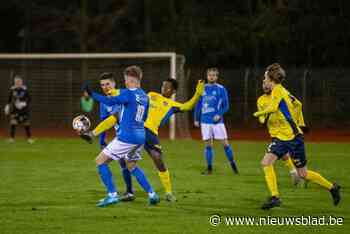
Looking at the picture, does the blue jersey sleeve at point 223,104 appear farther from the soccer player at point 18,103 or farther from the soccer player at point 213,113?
the soccer player at point 18,103

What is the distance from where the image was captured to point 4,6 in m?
43.2

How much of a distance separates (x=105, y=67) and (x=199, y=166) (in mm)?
15276

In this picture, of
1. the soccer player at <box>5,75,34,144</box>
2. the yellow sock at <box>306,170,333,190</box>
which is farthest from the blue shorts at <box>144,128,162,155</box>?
the soccer player at <box>5,75,34,144</box>

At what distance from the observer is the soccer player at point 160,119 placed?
1216 centimetres

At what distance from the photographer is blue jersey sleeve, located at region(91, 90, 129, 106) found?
1102cm

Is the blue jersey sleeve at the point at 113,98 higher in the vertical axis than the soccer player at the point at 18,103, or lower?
higher

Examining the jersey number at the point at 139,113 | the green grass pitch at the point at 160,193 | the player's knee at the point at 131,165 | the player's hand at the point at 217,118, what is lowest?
the green grass pitch at the point at 160,193

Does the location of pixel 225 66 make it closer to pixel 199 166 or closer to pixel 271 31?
pixel 271 31

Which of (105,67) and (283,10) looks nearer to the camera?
(105,67)

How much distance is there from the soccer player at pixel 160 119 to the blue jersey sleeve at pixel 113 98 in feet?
2.52

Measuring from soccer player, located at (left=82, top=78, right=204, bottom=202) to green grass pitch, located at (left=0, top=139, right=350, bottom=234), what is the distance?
39 centimetres

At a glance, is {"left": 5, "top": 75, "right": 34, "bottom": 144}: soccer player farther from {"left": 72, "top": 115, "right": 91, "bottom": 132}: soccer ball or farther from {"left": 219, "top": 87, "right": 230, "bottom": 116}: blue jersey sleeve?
{"left": 72, "top": 115, "right": 91, "bottom": 132}: soccer ball

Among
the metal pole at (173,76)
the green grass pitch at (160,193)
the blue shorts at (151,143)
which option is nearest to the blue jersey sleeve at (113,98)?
the blue shorts at (151,143)

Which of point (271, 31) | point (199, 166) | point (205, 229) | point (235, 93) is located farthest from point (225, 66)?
point (205, 229)
